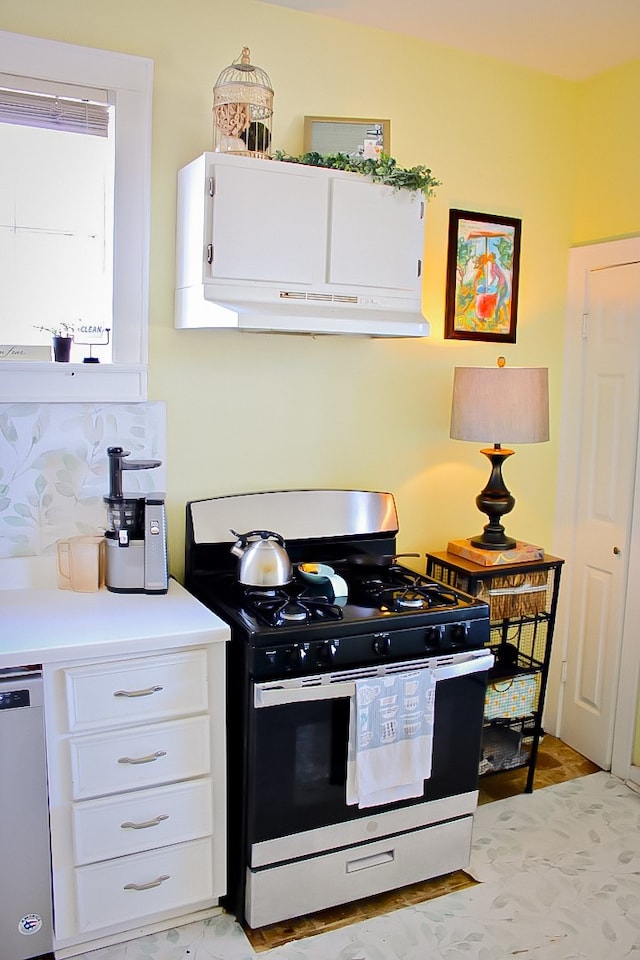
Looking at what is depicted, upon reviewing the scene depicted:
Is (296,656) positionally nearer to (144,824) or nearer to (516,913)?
(144,824)

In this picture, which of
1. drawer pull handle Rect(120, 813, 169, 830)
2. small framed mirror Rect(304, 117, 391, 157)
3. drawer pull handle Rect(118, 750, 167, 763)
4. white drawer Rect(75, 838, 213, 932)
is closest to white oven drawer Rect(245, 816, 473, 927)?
white drawer Rect(75, 838, 213, 932)

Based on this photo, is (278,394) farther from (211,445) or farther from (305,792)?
(305,792)

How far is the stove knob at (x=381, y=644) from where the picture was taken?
2393 mm

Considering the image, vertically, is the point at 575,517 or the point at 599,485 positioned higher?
the point at 599,485

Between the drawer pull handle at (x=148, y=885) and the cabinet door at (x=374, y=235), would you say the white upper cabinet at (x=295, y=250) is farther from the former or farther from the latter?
the drawer pull handle at (x=148, y=885)

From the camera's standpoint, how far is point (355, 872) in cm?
246

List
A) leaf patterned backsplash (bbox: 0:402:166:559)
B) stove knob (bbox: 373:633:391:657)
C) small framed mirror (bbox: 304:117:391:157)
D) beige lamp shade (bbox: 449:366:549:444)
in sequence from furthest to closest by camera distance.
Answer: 1. beige lamp shade (bbox: 449:366:549:444)
2. small framed mirror (bbox: 304:117:391:157)
3. leaf patterned backsplash (bbox: 0:402:166:559)
4. stove knob (bbox: 373:633:391:657)

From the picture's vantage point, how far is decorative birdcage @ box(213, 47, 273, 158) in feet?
8.26

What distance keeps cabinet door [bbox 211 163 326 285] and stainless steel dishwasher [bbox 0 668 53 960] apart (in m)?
1.28

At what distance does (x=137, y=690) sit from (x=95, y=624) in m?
0.21

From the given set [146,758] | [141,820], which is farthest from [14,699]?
[141,820]

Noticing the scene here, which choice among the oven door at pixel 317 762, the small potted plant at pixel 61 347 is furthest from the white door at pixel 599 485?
the small potted plant at pixel 61 347

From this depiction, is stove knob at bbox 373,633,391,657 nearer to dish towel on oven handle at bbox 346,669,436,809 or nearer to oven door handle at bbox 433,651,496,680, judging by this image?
dish towel on oven handle at bbox 346,669,436,809

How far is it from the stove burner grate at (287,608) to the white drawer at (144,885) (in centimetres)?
65
